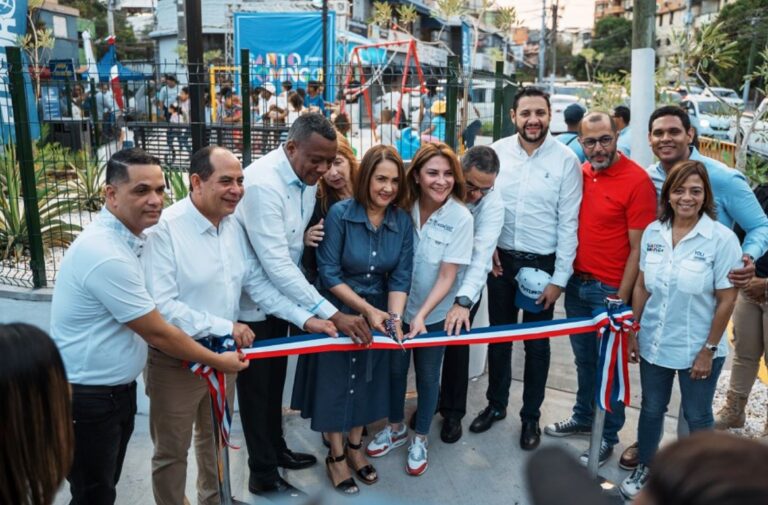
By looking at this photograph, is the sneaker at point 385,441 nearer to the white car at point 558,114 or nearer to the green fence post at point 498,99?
the green fence post at point 498,99

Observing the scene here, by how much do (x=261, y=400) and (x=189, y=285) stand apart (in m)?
0.91

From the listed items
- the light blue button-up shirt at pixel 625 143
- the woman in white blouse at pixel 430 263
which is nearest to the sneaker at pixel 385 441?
the woman in white blouse at pixel 430 263

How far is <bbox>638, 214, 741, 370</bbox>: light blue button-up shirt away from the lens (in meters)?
3.32

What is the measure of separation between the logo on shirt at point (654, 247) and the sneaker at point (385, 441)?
191 centimetres

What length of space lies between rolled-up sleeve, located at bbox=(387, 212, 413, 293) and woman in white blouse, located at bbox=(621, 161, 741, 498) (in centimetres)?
125

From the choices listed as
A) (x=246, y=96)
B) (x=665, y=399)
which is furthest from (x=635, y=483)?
(x=246, y=96)

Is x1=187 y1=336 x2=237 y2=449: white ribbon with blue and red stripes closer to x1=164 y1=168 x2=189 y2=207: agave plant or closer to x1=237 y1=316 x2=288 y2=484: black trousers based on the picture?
x1=237 y1=316 x2=288 y2=484: black trousers

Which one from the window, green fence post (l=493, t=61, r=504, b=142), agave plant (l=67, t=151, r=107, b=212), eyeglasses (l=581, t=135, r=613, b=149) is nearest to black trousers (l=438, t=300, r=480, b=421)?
eyeglasses (l=581, t=135, r=613, b=149)

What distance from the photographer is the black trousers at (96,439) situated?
8.68 feet

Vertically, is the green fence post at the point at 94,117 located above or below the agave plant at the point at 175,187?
above

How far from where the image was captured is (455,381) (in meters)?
4.31

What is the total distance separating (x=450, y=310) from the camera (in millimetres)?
3811

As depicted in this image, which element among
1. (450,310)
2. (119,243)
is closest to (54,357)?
(119,243)

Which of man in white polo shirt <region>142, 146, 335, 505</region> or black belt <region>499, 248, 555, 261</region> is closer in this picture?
man in white polo shirt <region>142, 146, 335, 505</region>
